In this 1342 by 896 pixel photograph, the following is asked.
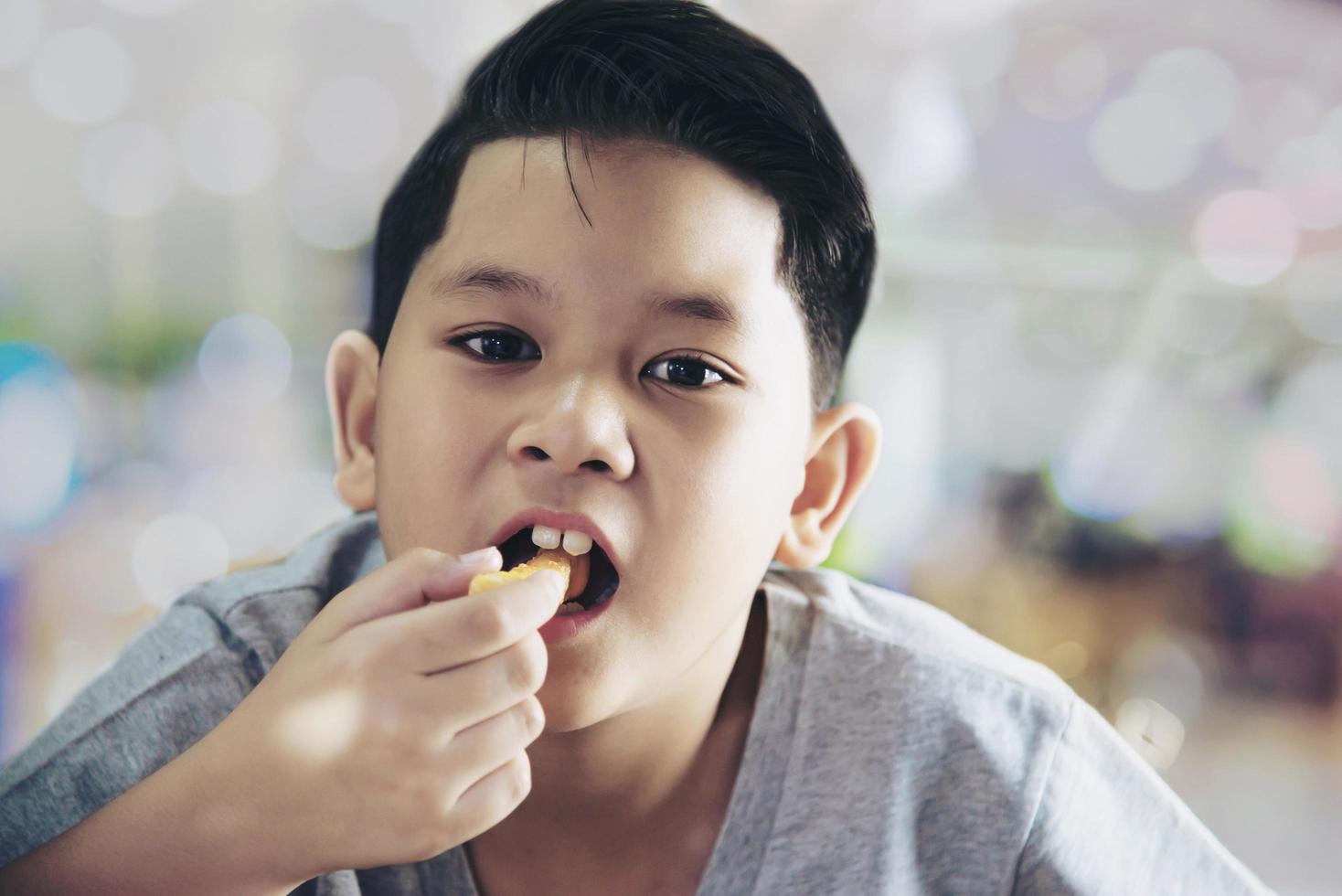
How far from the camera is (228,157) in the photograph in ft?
5.19

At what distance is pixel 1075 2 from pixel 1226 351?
0.62m

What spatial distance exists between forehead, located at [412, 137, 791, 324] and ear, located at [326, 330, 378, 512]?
0.39ft

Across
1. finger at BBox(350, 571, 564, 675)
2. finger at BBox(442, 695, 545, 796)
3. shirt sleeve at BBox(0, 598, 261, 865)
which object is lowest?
shirt sleeve at BBox(0, 598, 261, 865)

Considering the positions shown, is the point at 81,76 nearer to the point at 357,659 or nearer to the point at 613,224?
the point at 613,224

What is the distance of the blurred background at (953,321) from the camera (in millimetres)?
1535

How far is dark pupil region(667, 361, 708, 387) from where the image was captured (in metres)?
0.67

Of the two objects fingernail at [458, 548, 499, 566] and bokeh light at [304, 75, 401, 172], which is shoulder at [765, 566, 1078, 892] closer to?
fingernail at [458, 548, 499, 566]

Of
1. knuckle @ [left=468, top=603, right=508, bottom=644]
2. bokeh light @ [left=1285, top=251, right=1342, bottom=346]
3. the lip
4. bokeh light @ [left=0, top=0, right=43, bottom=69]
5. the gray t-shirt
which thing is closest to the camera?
knuckle @ [left=468, top=603, right=508, bottom=644]

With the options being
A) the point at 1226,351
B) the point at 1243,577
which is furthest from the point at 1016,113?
the point at 1243,577

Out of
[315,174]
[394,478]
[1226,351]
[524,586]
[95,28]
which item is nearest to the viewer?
[524,586]

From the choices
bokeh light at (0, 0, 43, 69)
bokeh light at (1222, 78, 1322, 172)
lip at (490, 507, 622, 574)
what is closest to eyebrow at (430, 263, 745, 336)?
lip at (490, 507, 622, 574)

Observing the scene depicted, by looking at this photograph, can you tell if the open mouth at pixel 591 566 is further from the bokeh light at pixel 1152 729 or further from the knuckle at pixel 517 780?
the bokeh light at pixel 1152 729

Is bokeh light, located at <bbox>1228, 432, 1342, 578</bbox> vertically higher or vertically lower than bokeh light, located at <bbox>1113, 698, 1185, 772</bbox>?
higher

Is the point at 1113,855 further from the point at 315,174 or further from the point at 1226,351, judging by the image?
the point at 315,174
